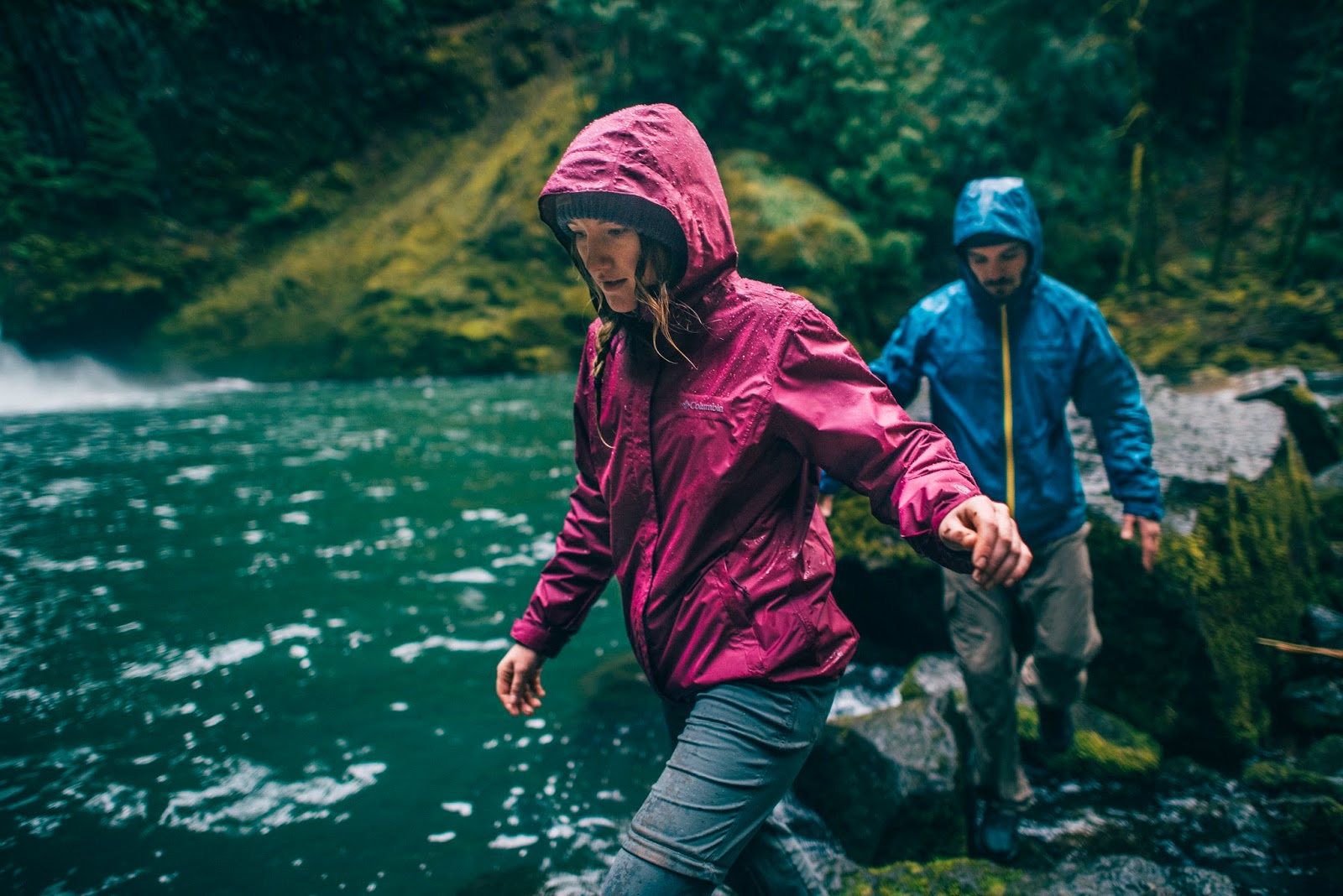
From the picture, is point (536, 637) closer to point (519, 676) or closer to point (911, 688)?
point (519, 676)

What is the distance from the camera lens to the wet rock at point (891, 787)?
2.93 metres

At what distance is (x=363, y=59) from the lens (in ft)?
89.5

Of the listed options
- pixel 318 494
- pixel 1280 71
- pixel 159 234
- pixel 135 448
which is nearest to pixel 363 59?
pixel 159 234

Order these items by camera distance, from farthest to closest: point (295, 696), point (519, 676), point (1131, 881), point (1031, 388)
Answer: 1. point (295, 696)
2. point (1031, 388)
3. point (1131, 881)
4. point (519, 676)

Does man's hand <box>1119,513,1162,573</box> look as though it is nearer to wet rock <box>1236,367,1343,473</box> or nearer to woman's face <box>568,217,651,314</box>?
woman's face <box>568,217,651,314</box>

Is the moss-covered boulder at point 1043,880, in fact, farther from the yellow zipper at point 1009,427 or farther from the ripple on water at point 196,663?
the ripple on water at point 196,663

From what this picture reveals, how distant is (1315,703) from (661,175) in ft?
13.9

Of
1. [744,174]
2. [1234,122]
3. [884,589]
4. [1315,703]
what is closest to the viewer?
[1315,703]

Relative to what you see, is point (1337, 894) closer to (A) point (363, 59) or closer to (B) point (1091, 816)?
(B) point (1091, 816)

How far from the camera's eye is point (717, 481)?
5.55 ft

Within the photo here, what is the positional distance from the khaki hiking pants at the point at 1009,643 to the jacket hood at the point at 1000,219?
43.1 inches

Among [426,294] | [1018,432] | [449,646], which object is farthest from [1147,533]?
[426,294]

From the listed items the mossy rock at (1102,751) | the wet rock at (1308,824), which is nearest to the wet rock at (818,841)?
the mossy rock at (1102,751)

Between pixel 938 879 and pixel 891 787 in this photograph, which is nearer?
pixel 938 879
